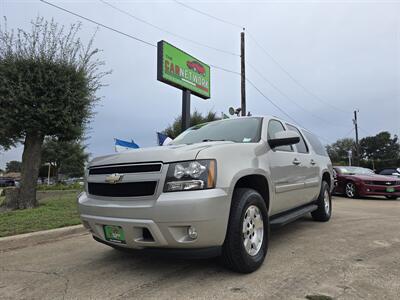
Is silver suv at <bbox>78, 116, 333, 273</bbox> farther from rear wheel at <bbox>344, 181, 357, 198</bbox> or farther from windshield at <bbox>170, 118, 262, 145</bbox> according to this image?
rear wheel at <bbox>344, 181, 357, 198</bbox>

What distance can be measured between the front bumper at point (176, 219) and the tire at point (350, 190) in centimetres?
1076

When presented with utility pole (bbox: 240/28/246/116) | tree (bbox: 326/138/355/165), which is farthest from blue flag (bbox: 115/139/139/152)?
tree (bbox: 326/138/355/165)

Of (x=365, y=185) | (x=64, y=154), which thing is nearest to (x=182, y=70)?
(x=365, y=185)

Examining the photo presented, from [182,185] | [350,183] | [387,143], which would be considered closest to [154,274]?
[182,185]

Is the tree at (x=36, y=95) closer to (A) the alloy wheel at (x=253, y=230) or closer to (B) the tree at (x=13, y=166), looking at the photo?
(A) the alloy wheel at (x=253, y=230)

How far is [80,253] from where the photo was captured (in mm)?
4500

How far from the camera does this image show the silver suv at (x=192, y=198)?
9.95 feet

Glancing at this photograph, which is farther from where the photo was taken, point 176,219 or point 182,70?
point 182,70

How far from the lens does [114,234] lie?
11.1ft

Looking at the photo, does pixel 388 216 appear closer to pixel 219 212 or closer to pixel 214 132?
pixel 214 132

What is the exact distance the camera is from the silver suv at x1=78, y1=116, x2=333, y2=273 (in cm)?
303

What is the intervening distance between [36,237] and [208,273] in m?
3.16

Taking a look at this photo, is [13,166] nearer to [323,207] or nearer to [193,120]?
[193,120]

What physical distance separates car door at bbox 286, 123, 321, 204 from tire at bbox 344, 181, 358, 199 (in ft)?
23.8
